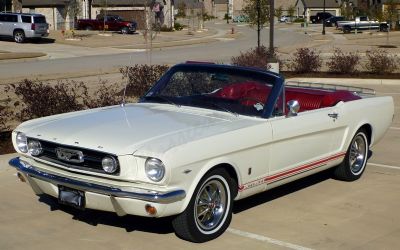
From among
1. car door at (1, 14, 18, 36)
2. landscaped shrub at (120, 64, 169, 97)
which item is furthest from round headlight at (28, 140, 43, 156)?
car door at (1, 14, 18, 36)

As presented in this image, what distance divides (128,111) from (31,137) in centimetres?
114

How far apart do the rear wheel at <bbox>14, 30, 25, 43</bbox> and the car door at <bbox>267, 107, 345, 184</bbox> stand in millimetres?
40151

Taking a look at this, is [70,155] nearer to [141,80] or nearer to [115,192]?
[115,192]

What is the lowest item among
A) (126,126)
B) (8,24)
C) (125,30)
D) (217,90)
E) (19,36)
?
(126,126)

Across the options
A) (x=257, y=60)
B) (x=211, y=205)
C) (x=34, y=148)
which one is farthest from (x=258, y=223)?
(x=257, y=60)

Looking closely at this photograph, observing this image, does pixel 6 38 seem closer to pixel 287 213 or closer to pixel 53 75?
pixel 53 75

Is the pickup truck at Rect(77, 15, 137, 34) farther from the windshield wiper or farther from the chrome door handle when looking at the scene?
the chrome door handle

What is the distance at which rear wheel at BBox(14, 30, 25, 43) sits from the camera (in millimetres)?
44406

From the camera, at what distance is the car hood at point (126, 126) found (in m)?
5.34

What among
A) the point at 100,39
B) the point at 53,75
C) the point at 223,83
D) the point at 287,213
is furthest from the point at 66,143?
the point at 100,39

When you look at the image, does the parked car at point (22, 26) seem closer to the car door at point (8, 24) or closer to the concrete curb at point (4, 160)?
the car door at point (8, 24)

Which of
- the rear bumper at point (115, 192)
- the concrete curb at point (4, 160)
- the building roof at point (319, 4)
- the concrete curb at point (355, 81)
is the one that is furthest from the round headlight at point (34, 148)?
the building roof at point (319, 4)

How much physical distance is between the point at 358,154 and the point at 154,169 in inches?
145

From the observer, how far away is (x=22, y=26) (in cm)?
4416
